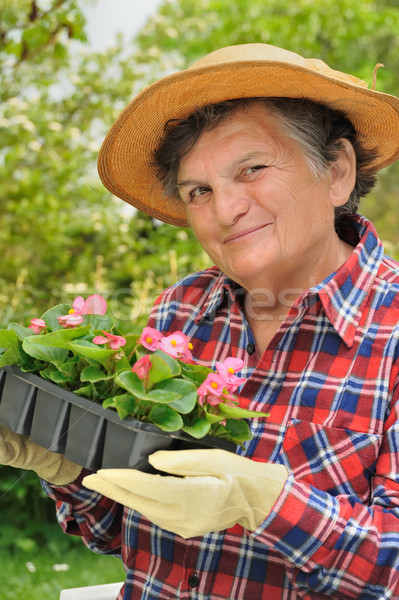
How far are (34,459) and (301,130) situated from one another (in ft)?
2.91

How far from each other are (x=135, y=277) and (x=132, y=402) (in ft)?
11.2

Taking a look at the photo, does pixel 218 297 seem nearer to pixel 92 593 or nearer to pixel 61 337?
pixel 61 337

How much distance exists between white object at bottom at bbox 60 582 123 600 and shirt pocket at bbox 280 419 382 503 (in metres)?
0.61

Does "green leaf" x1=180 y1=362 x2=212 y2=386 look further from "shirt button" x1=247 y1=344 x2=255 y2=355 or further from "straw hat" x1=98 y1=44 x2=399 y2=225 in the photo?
"straw hat" x1=98 y1=44 x2=399 y2=225

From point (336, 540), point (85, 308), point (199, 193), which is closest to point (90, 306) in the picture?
point (85, 308)

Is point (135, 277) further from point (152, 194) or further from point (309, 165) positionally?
point (309, 165)

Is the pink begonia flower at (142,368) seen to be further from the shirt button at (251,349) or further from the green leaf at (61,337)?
the shirt button at (251,349)

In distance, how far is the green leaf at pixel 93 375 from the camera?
3.61 ft

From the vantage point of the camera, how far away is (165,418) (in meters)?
1.05

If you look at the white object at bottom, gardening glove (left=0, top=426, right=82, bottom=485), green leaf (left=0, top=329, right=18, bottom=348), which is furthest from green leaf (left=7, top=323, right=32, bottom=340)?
the white object at bottom

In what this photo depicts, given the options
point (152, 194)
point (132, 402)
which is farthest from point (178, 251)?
point (132, 402)

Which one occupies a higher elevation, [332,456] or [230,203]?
[230,203]

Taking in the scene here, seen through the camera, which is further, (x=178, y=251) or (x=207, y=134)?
(x=178, y=251)

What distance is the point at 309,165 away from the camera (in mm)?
1397
